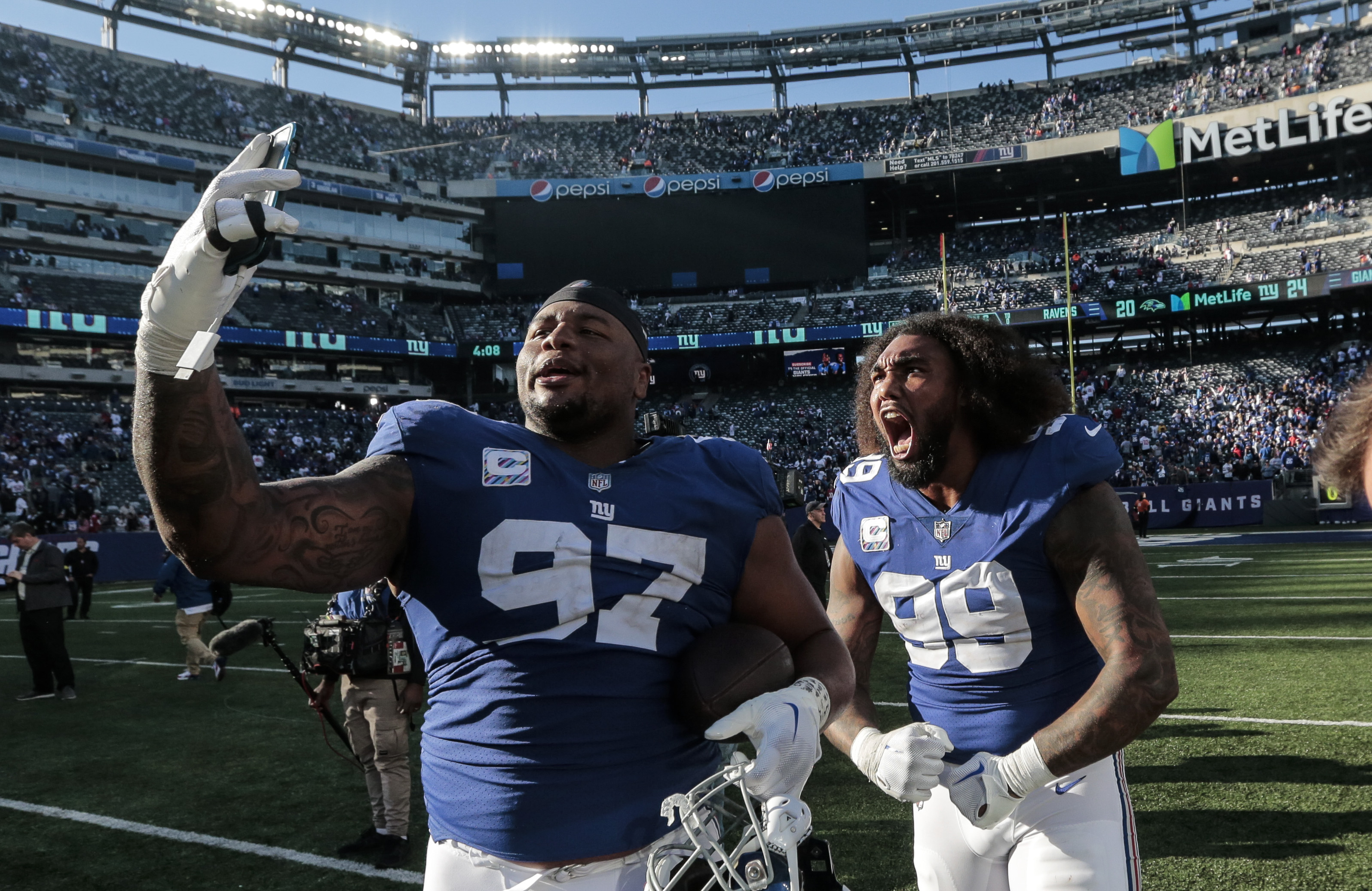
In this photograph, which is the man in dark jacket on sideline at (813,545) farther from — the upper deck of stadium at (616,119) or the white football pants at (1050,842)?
the upper deck of stadium at (616,119)

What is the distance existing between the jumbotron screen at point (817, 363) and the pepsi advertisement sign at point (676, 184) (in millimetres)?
8900

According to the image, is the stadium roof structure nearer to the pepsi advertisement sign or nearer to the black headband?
the pepsi advertisement sign

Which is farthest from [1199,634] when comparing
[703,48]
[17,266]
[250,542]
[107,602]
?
[703,48]

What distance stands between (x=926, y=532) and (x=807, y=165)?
47.3 m

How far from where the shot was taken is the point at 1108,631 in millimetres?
2434

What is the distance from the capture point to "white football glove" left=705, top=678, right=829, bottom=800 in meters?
1.87

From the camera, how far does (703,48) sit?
5194cm

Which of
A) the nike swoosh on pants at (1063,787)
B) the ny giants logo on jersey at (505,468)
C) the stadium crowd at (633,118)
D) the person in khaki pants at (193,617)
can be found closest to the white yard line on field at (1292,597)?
the nike swoosh on pants at (1063,787)

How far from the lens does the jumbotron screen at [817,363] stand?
44.1m

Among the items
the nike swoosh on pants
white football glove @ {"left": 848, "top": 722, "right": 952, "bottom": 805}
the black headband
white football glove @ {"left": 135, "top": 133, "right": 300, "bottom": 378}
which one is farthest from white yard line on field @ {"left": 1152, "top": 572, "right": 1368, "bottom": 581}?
white football glove @ {"left": 135, "top": 133, "right": 300, "bottom": 378}

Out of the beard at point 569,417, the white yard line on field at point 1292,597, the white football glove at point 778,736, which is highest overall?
the beard at point 569,417

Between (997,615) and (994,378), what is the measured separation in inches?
29.0

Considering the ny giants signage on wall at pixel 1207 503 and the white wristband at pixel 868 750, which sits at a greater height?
the white wristband at pixel 868 750

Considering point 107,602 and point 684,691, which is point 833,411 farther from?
point 684,691
